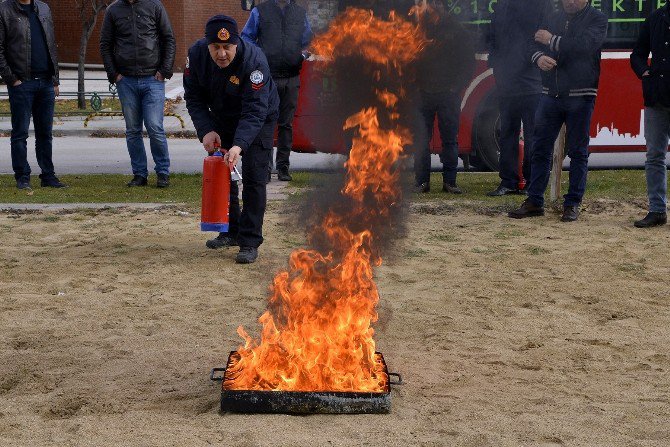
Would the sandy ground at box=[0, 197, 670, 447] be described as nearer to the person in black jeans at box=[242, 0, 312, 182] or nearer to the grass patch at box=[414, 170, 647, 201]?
the grass patch at box=[414, 170, 647, 201]

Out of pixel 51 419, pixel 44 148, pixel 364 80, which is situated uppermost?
pixel 364 80

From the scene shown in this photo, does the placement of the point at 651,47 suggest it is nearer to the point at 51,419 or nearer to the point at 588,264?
the point at 588,264

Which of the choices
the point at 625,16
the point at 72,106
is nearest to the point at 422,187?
the point at 625,16

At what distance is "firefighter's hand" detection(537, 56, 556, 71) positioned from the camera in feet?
30.7

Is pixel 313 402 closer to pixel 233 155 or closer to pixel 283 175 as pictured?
pixel 233 155

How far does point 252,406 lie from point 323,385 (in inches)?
16.1

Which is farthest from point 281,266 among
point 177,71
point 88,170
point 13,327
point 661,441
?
point 177,71

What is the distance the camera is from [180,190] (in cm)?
1132

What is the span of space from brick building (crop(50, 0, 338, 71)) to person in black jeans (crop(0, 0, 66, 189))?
19.1 metres

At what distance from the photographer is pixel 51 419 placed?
4.57 metres

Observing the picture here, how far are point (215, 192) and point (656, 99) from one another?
13.7 ft

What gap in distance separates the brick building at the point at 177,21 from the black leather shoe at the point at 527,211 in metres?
21.2

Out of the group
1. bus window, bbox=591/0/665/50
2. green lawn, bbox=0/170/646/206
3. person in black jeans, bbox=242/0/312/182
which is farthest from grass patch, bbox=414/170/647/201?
person in black jeans, bbox=242/0/312/182

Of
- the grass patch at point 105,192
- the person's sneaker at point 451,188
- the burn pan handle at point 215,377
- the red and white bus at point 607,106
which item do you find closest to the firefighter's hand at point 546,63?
the person's sneaker at point 451,188
